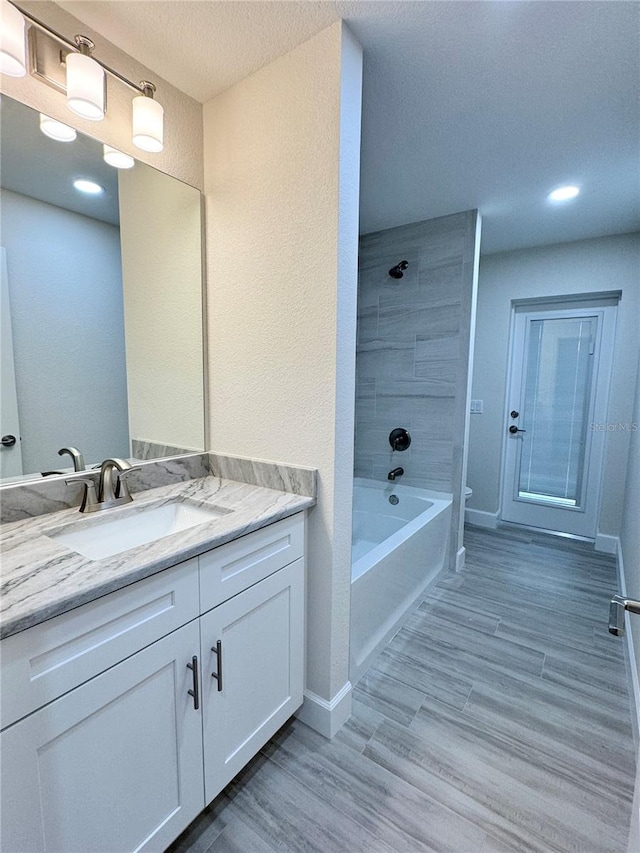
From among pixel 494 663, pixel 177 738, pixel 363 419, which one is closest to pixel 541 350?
pixel 363 419

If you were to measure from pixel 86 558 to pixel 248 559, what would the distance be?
444mm

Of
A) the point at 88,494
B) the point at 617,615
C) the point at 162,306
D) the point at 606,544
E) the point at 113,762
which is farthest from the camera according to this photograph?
the point at 606,544

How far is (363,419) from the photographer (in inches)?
125

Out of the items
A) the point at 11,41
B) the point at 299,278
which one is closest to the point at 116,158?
the point at 11,41

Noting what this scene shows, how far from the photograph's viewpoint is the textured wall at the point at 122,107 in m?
1.15

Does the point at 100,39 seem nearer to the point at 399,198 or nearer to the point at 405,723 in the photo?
the point at 399,198

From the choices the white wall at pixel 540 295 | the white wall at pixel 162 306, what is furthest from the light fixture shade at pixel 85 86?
the white wall at pixel 540 295

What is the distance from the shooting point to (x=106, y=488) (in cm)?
130

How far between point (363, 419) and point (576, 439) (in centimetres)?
187

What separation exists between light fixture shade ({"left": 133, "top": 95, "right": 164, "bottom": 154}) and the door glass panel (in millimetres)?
3227

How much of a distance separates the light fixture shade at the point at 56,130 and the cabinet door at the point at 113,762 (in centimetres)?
155

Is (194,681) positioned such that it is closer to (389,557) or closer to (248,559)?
(248,559)

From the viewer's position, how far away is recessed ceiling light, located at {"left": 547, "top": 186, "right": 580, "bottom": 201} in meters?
2.26

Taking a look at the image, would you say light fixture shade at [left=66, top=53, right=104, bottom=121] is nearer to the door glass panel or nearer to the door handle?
the door handle
